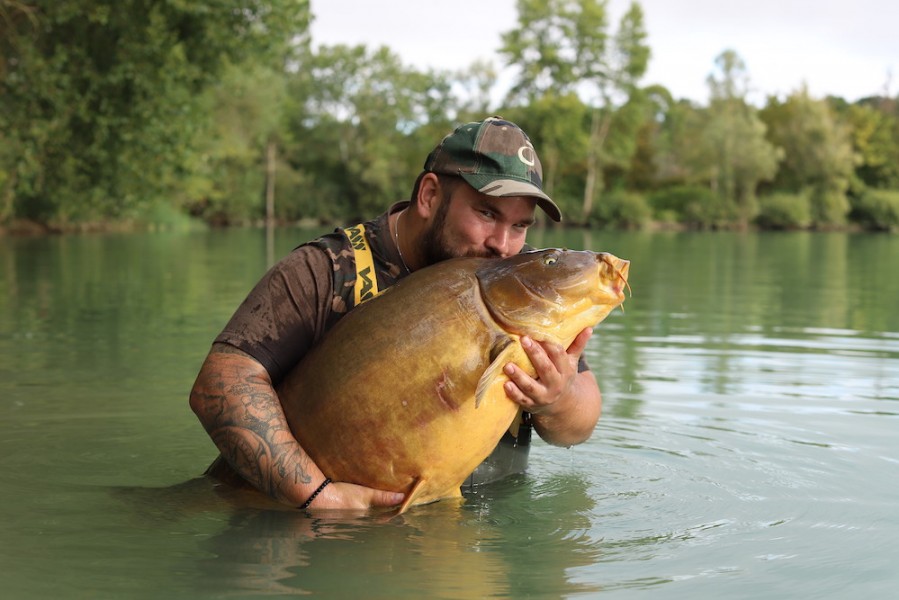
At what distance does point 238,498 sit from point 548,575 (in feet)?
4.48

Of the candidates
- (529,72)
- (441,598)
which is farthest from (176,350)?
(529,72)

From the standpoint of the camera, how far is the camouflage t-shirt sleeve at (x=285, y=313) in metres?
3.84

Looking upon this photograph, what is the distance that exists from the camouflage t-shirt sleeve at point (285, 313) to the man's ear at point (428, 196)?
0.42m

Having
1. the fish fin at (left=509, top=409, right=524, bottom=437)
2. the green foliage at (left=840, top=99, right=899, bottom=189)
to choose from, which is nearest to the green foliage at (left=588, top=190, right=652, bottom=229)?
the green foliage at (left=840, top=99, right=899, bottom=189)

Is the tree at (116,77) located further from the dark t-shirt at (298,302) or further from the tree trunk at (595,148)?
the tree trunk at (595,148)

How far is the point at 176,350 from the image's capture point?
9273 millimetres

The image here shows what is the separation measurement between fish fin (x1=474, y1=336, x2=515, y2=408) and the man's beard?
612 mm

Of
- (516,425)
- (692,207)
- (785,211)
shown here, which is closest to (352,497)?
(516,425)

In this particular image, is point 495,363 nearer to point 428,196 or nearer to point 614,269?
point 614,269

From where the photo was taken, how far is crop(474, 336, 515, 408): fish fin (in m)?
3.41

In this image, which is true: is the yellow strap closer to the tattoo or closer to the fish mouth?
the tattoo

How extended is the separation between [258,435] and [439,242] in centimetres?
103

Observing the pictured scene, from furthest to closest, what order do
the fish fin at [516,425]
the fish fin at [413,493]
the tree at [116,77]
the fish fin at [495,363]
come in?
1. the tree at [116,77]
2. the fish fin at [516,425]
3. the fish fin at [413,493]
4. the fish fin at [495,363]

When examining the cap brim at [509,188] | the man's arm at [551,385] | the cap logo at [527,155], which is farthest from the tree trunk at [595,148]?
the cap brim at [509,188]
